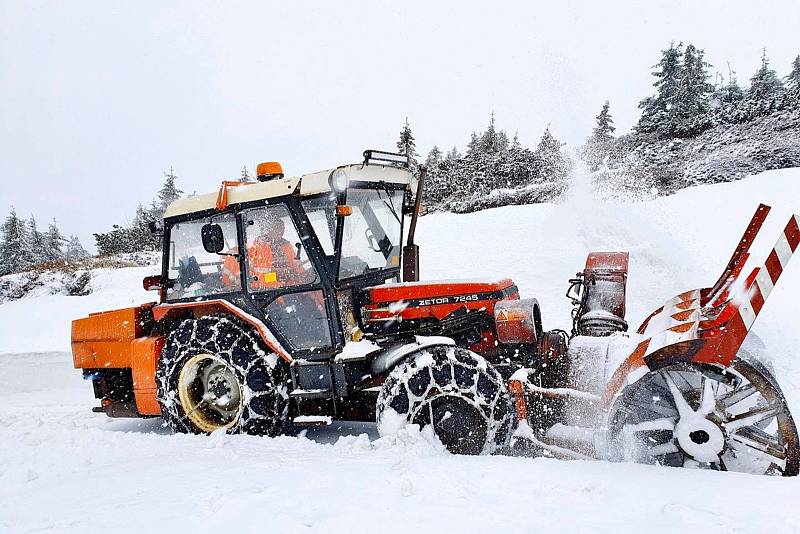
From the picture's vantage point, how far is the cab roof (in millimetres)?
4066

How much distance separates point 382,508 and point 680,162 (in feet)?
57.3

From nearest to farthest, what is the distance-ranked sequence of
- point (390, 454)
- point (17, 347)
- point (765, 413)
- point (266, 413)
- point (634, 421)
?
point (765, 413)
point (634, 421)
point (390, 454)
point (266, 413)
point (17, 347)

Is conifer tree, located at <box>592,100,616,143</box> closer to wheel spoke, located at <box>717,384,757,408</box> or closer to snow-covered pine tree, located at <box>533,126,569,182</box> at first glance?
snow-covered pine tree, located at <box>533,126,569,182</box>

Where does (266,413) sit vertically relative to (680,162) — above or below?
below

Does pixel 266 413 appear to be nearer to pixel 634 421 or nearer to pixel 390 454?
pixel 390 454

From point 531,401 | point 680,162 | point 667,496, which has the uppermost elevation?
point 680,162

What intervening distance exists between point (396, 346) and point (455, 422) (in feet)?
2.73

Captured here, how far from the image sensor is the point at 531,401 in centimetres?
362

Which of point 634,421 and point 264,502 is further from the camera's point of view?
point 634,421

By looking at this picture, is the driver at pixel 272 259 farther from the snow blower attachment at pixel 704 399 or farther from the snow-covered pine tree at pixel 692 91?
the snow-covered pine tree at pixel 692 91

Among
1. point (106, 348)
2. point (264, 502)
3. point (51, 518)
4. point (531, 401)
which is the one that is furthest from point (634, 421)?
point (106, 348)

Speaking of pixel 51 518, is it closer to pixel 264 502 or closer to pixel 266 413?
pixel 264 502

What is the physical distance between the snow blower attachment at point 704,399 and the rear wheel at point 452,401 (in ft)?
1.37

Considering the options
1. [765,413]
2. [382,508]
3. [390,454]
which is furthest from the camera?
[390,454]
